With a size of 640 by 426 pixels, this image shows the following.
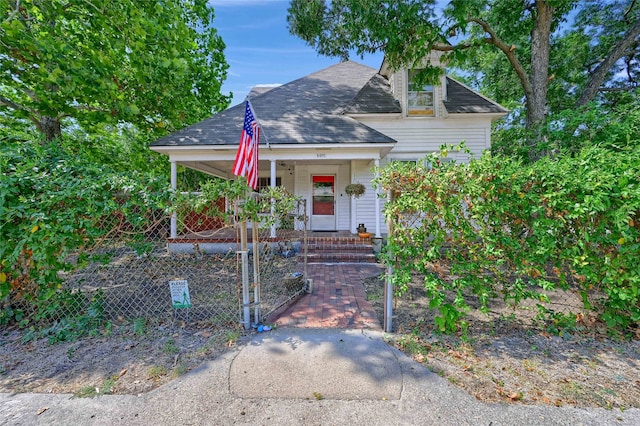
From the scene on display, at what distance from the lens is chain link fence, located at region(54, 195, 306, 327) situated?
11.6 feet

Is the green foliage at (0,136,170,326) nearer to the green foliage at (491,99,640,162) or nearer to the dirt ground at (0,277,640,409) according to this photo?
the dirt ground at (0,277,640,409)

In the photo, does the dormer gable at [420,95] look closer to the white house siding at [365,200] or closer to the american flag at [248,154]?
the white house siding at [365,200]

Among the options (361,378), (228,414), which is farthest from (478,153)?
(228,414)

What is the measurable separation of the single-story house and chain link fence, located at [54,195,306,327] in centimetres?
318

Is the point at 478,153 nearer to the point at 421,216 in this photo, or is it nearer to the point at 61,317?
the point at 421,216

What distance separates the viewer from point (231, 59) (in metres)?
12.7

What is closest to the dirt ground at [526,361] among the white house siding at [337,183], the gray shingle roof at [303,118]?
the gray shingle roof at [303,118]

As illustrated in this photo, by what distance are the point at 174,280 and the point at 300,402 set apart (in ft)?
7.76

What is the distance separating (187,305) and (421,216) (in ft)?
10.4

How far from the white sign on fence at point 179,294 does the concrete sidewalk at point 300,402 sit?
3.44 ft

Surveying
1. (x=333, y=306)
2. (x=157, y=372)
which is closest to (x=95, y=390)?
(x=157, y=372)

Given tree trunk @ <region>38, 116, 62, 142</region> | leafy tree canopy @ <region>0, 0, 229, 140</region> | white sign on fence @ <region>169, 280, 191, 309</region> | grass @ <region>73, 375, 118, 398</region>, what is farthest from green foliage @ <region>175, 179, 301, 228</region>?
tree trunk @ <region>38, 116, 62, 142</region>

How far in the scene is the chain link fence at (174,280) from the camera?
353 cm

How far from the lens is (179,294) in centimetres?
360
